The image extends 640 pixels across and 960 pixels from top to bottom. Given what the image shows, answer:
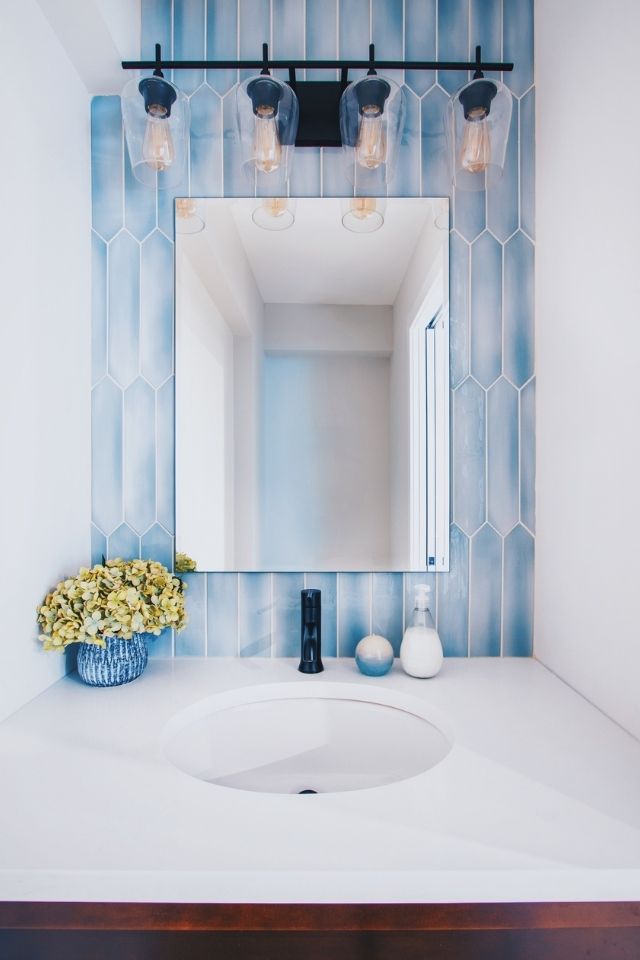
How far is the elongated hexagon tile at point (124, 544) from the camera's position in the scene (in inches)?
49.3

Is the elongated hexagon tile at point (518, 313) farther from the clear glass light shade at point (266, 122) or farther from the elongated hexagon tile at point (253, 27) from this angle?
the elongated hexagon tile at point (253, 27)

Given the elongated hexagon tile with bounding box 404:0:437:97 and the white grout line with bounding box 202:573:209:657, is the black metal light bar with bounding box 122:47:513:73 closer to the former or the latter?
the elongated hexagon tile with bounding box 404:0:437:97

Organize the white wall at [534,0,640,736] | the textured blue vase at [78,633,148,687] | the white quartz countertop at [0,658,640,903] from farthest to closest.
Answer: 1. the textured blue vase at [78,633,148,687]
2. the white wall at [534,0,640,736]
3. the white quartz countertop at [0,658,640,903]

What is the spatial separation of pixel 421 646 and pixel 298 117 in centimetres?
113

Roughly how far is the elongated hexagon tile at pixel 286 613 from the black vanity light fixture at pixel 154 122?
2.98 ft

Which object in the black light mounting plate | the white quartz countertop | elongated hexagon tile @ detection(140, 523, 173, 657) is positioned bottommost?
the white quartz countertop

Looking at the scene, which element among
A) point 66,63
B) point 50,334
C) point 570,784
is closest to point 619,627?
point 570,784

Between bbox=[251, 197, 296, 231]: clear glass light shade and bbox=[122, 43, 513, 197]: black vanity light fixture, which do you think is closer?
bbox=[122, 43, 513, 197]: black vanity light fixture

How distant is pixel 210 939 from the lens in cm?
60

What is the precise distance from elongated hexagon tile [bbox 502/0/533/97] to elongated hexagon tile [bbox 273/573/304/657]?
123 centimetres

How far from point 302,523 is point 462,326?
574 mm

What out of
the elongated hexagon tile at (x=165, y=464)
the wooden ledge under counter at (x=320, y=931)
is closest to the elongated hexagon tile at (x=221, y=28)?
the elongated hexagon tile at (x=165, y=464)

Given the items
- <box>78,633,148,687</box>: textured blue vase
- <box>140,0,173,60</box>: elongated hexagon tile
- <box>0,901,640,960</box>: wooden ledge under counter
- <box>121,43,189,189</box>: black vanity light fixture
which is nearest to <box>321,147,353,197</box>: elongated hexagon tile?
<box>121,43,189,189</box>: black vanity light fixture

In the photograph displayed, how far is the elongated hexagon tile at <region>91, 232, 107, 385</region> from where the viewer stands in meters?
1.25
